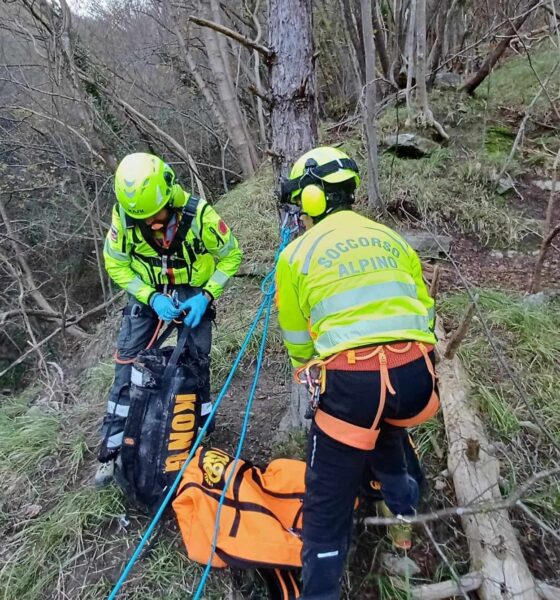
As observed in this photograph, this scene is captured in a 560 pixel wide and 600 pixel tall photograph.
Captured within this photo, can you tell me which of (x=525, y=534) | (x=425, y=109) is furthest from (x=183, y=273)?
(x=425, y=109)

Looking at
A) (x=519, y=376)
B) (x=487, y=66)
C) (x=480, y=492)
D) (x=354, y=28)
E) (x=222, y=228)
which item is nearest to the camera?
(x=480, y=492)

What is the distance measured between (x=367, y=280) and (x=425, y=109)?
552 centimetres

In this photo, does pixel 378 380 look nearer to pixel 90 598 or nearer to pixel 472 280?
pixel 90 598

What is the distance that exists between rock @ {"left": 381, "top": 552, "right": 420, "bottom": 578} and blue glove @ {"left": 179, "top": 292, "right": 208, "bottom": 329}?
155 centimetres

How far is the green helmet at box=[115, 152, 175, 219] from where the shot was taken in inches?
97.1

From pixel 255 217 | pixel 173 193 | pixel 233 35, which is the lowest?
pixel 255 217

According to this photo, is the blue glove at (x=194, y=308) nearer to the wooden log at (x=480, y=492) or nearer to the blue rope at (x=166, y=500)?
the blue rope at (x=166, y=500)

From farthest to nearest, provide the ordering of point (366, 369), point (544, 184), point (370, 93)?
point (544, 184), point (370, 93), point (366, 369)

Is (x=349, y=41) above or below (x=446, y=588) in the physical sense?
above

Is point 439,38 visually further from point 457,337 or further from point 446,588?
point 446,588

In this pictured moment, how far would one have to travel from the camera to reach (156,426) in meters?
2.55

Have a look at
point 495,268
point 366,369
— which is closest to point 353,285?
point 366,369

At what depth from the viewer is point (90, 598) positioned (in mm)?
2287

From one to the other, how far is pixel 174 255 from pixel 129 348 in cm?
65
